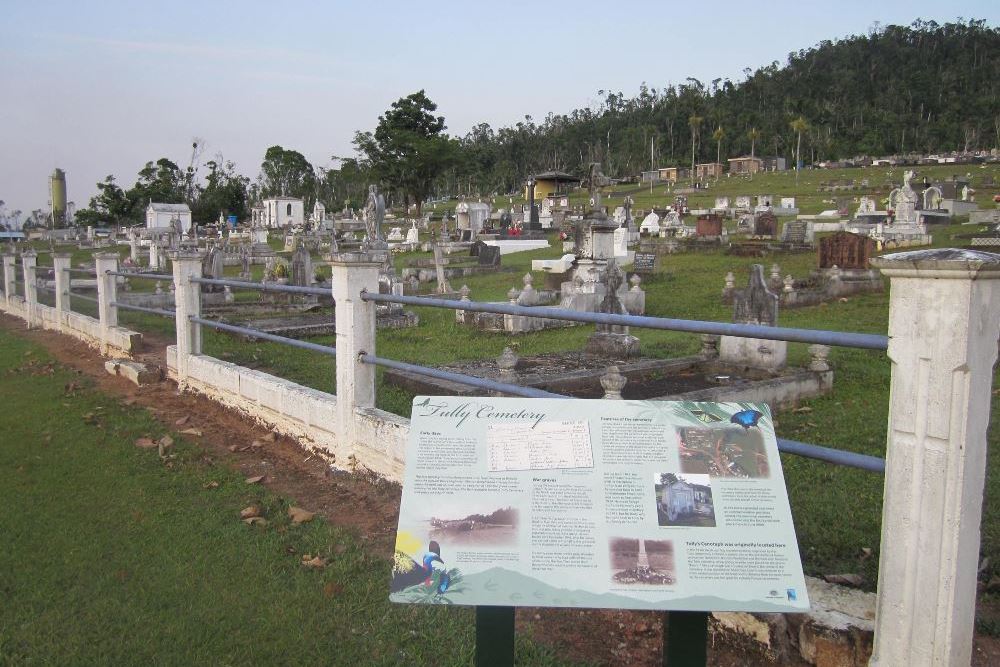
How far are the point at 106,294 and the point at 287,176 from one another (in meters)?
75.0

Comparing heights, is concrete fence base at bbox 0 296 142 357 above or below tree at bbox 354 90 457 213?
below

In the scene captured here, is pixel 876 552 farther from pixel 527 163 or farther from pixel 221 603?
pixel 527 163

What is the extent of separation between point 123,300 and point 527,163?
288ft

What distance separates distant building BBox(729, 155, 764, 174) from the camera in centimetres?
7831

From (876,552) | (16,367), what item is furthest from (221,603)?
(16,367)

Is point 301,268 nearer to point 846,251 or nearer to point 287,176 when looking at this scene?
point 846,251

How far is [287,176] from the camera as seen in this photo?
269ft

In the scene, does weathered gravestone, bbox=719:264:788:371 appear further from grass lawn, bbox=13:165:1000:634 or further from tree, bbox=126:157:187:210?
tree, bbox=126:157:187:210

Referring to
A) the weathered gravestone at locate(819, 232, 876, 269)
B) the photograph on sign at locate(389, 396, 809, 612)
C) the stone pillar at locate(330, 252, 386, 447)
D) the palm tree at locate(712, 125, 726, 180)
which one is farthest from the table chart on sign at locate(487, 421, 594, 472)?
the palm tree at locate(712, 125, 726, 180)

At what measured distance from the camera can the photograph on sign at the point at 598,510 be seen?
2.06 metres

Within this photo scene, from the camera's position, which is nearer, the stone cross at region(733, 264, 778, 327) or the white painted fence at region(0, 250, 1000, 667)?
the white painted fence at region(0, 250, 1000, 667)

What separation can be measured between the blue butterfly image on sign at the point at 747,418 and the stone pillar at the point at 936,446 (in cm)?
42

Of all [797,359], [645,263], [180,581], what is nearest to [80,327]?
[180,581]

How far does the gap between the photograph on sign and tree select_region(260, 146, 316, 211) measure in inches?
3201
